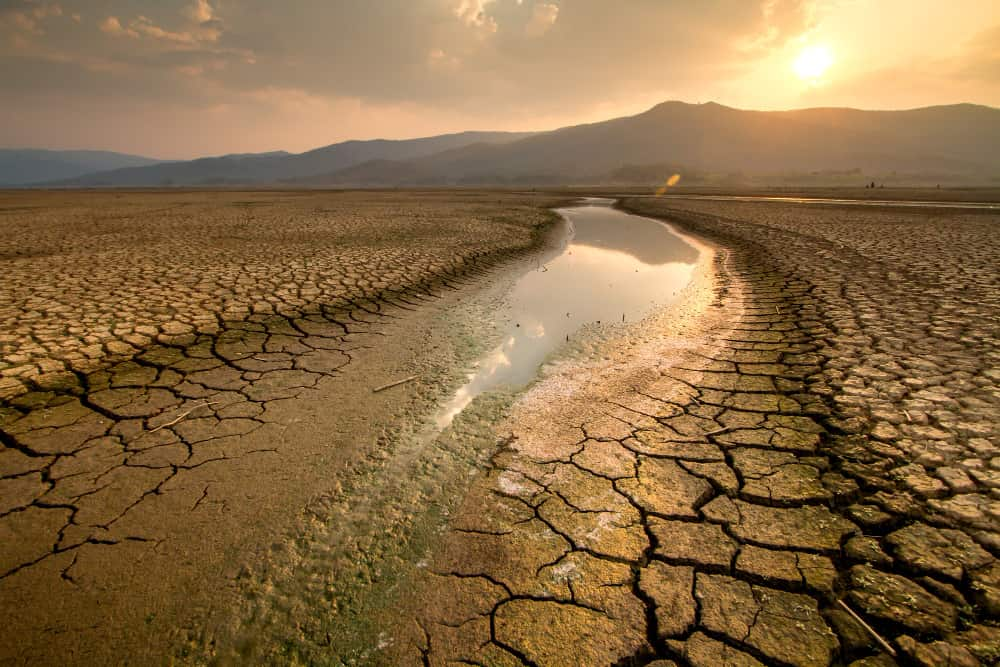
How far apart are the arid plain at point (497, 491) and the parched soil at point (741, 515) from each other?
0.01m

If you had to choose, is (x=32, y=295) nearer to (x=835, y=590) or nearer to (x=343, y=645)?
(x=343, y=645)

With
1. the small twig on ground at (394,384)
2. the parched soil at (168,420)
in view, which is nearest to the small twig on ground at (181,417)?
the parched soil at (168,420)

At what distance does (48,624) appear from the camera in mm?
1434

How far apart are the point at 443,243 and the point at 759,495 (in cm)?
792

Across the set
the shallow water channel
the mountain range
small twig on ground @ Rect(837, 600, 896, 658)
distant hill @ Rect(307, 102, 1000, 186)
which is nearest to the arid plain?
small twig on ground @ Rect(837, 600, 896, 658)

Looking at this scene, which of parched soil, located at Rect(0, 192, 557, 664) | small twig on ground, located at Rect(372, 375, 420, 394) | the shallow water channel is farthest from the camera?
the shallow water channel

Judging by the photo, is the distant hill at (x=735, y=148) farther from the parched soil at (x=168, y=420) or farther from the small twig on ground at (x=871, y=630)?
the small twig on ground at (x=871, y=630)

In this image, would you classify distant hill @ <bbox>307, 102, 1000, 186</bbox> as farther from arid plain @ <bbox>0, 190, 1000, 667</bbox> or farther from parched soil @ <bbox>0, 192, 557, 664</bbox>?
arid plain @ <bbox>0, 190, 1000, 667</bbox>

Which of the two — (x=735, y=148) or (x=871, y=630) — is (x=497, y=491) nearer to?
(x=871, y=630)

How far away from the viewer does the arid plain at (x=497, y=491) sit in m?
1.42

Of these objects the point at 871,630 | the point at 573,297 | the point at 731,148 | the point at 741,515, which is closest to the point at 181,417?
the point at 741,515

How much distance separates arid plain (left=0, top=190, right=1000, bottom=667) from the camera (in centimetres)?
142

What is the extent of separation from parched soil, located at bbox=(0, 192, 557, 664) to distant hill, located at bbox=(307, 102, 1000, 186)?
87.9m

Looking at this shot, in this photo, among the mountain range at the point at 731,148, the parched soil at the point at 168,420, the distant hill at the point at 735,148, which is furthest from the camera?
the distant hill at the point at 735,148
